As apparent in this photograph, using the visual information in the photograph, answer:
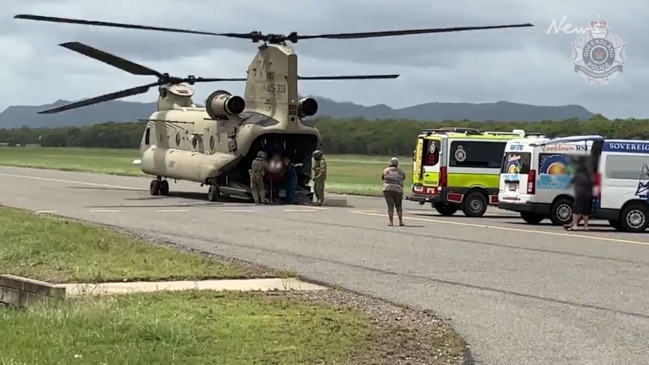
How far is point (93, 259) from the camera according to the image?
1379 centimetres

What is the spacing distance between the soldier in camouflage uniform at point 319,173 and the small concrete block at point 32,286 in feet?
59.4

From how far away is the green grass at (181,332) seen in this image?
7238mm

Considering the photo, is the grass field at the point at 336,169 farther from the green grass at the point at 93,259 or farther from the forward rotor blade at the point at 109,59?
the green grass at the point at 93,259

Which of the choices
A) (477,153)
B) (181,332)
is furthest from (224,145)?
(181,332)

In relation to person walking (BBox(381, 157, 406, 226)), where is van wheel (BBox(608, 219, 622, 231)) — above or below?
below

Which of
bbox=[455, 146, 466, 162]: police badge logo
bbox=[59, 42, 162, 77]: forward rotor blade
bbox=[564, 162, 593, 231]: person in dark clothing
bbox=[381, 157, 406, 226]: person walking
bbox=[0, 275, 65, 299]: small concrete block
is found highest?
bbox=[59, 42, 162, 77]: forward rotor blade

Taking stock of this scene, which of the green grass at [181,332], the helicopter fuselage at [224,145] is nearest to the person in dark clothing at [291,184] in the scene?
the helicopter fuselage at [224,145]

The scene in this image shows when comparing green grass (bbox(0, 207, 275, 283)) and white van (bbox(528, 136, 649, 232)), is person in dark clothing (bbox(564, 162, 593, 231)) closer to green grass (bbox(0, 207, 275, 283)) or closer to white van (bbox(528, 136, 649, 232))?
white van (bbox(528, 136, 649, 232))

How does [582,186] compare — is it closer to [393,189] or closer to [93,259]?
[93,259]

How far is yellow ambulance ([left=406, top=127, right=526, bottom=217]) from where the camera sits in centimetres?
2667

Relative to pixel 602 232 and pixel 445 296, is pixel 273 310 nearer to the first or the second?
pixel 445 296

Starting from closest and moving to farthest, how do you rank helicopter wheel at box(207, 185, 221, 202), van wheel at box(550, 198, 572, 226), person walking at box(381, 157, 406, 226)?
1. van wheel at box(550, 198, 572, 226)
2. person walking at box(381, 157, 406, 226)
3. helicopter wheel at box(207, 185, 221, 202)

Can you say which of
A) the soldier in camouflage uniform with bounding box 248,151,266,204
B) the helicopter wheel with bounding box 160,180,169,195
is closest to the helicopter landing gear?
the helicopter wheel with bounding box 160,180,169,195

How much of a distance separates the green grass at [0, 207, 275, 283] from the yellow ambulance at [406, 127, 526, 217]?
1188 cm
